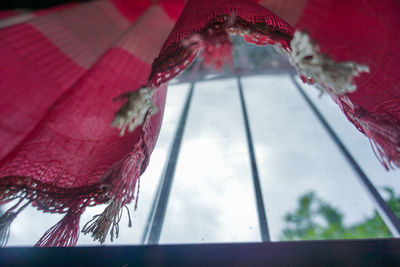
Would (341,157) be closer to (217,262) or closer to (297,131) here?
(297,131)

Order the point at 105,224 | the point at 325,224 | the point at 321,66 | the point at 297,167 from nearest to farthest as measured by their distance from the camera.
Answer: the point at 321,66
the point at 105,224
the point at 325,224
the point at 297,167

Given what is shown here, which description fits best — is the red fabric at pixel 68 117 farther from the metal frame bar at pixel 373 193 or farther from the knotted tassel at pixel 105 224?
the metal frame bar at pixel 373 193

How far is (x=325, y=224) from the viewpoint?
0.95 meters

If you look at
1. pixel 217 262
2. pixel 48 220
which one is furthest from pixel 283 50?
pixel 48 220

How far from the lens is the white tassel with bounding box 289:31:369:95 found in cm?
47

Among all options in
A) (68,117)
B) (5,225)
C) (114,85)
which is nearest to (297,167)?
(114,85)

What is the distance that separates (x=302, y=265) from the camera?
0.52 meters

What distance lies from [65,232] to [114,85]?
48cm

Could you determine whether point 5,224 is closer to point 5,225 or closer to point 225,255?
point 5,225

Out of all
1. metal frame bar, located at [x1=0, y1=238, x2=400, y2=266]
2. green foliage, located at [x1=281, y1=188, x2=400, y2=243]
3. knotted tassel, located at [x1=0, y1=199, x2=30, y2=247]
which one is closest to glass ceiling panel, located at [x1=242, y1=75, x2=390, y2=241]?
green foliage, located at [x1=281, y1=188, x2=400, y2=243]

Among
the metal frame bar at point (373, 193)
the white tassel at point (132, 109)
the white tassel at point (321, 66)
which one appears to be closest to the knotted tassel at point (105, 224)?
the white tassel at point (132, 109)

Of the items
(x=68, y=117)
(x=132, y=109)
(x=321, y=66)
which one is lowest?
(x=68, y=117)

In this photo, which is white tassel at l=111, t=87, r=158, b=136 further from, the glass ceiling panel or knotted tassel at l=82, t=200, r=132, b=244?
the glass ceiling panel

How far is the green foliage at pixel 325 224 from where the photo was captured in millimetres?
889
